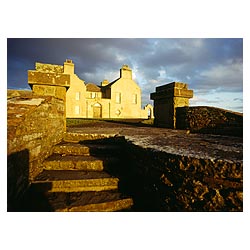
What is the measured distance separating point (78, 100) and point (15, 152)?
946 inches

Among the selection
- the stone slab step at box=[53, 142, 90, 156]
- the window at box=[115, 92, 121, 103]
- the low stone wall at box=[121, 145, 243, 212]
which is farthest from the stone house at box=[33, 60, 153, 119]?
the low stone wall at box=[121, 145, 243, 212]

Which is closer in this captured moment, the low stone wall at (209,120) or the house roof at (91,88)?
the low stone wall at (209,120)

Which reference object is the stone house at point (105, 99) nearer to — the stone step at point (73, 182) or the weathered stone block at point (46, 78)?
the weathered stone block at point (46, 78)

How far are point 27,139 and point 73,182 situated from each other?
0.96 metres

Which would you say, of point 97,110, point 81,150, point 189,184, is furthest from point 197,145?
point 97,110

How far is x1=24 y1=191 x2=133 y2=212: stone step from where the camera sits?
6.80 ft

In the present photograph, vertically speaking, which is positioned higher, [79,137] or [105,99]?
[105,99]

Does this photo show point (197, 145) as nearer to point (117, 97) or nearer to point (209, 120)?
point (209, 120)

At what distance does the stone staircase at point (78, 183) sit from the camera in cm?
217

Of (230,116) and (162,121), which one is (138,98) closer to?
(162,121)

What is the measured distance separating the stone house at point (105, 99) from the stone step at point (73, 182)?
2297cm

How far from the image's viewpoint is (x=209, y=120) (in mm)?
4320

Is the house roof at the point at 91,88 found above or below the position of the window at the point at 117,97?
above

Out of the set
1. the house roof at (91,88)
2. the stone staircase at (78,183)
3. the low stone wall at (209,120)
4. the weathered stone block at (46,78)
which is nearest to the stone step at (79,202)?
the stone staircase at (78,183)
